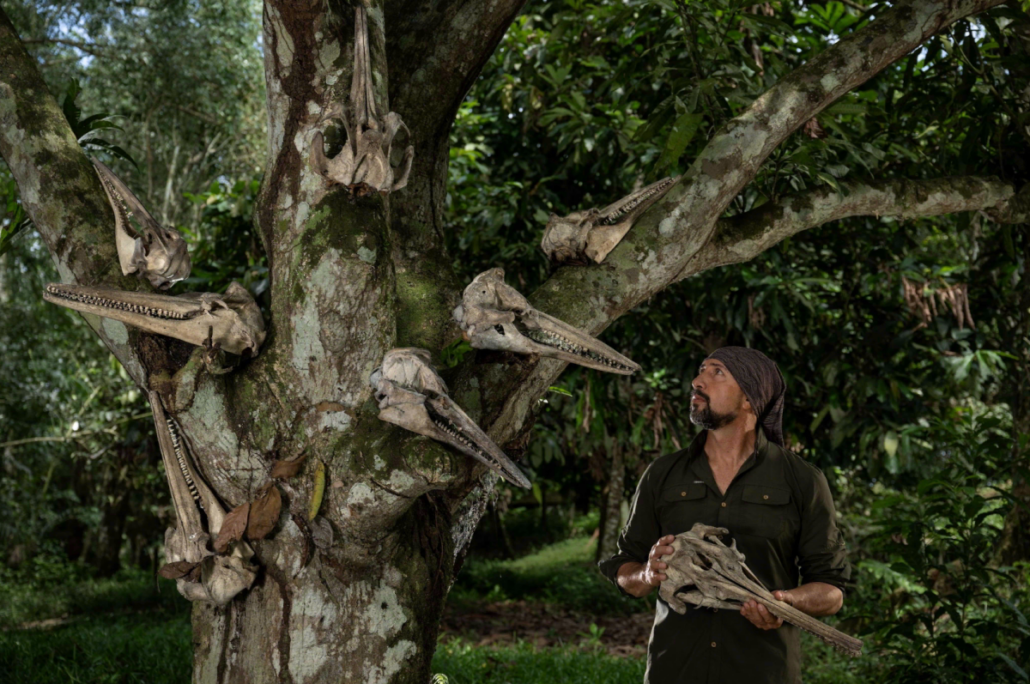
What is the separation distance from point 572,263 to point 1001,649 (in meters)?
3.23

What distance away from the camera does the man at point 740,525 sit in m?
2.49

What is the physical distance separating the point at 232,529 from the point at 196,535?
0.34ft

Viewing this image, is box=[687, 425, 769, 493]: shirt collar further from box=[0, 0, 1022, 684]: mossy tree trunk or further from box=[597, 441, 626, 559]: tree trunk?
box=[597, 441, 626, 559]: tree trunk

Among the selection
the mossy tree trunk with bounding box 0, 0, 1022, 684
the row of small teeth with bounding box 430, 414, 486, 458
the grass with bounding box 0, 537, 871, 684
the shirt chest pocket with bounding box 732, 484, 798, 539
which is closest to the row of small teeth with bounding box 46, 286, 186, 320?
Result: the mossy tree trunk with bounding box 0, 0, 1022, 684

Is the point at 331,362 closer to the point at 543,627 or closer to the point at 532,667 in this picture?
the point at 532,667

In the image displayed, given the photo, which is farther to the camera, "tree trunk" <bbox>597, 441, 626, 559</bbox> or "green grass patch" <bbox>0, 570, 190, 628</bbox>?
"green grass patch" <bbox>0, 570, 190, 628</bbox>

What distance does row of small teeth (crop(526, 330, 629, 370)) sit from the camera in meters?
2.63

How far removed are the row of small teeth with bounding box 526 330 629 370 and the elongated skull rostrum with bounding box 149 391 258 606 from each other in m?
1.02

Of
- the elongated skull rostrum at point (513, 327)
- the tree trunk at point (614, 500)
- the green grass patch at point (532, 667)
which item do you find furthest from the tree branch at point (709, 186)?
the tree trunk at point (614, 500)

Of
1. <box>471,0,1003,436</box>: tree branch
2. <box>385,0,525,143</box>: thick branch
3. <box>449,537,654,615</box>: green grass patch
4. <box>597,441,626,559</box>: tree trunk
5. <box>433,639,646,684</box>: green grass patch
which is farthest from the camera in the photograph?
<box>449,537,654,615</box>: green grass patch

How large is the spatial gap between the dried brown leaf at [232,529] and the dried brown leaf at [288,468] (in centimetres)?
13

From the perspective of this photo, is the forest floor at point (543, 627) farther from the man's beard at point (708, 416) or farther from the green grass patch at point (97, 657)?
the man's beard at point (708, 416)

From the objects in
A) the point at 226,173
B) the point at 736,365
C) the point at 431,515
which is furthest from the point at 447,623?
the point at 226,173

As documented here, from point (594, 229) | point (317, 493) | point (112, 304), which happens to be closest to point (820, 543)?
point (594, 229)
